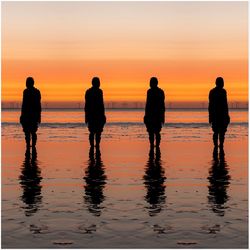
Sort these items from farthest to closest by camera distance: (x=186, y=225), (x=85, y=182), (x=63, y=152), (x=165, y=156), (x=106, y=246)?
(x=63, y=152) → (x=165, y=156) → (x=85, y=182) → (x=186, y=225) → (x=106, y=246)

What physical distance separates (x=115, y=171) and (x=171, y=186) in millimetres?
3136

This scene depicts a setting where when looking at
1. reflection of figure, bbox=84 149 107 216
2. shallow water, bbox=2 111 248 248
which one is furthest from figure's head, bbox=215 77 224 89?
reflection of figure, bbox=84 149 107 216

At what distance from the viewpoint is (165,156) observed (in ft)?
63.2

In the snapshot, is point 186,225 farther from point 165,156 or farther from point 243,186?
point 165,156

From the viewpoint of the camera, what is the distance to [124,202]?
10102 mm

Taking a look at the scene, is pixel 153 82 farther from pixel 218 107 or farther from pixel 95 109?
pixel 218 107

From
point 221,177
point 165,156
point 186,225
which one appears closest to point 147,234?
point 186,225

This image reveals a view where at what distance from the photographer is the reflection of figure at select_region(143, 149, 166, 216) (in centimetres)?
977

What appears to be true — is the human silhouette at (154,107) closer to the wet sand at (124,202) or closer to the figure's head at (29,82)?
the wet sand at (124,202)

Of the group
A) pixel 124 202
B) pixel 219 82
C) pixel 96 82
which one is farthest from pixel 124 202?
pixel 219 82

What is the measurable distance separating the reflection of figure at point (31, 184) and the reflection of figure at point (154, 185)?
179 cm

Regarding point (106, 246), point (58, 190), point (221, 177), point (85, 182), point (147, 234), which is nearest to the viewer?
point (106, 246)

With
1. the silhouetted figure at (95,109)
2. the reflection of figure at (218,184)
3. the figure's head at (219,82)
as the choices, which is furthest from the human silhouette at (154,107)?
the reflection of figure at (218,184)

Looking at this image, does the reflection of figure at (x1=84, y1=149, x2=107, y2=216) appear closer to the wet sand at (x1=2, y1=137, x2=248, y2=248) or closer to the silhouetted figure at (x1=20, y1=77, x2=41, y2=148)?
the wet sand at (x1=2, y1=137, x2=248, y2=248)
